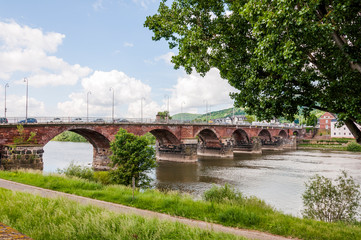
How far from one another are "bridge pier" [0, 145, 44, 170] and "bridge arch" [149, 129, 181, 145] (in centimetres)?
2785

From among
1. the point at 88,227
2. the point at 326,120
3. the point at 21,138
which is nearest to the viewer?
the point at 88,227

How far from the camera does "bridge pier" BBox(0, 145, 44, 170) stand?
30203 millimetres

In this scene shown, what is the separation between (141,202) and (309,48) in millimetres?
9699

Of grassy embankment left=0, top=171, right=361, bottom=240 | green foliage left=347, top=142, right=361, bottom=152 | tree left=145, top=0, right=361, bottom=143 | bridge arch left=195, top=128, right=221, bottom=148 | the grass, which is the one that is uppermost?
A: tree left=145, top=0, right=361, bottom=143

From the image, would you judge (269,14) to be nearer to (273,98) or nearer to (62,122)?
(273,98)

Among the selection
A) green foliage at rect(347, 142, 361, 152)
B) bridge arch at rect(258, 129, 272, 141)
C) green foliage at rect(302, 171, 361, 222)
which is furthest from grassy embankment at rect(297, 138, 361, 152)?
green foliage at rect(302, 171, 361, 222)

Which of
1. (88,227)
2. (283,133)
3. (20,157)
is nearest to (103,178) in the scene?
(20,157)

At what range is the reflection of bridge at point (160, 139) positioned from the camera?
3151 cm

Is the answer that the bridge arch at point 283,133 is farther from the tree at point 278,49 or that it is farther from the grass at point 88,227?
the grass at point 88,227

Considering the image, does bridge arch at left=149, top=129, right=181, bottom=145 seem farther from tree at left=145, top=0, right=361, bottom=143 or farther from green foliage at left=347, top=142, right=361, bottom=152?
green foliage at left=347, top=142, right=361, bottom=152

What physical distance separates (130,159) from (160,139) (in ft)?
121

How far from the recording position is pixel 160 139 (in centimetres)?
6175

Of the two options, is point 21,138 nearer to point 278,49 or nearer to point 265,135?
point 278,49

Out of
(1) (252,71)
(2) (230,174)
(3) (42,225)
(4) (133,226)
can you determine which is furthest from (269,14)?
(2) (230,174)
